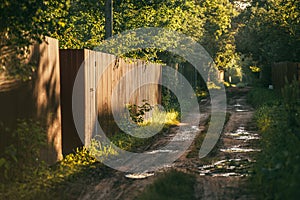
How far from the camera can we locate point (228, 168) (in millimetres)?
10383

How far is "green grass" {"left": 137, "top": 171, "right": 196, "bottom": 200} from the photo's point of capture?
7477 mm

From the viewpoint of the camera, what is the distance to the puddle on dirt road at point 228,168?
977cm

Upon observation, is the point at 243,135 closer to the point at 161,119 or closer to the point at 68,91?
the point at 161,119

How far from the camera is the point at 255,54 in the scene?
3925cm

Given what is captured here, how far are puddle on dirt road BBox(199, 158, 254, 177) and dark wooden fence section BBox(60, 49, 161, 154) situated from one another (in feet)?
9.23

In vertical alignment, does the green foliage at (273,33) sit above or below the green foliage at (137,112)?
above

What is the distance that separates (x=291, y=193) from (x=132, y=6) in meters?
17.2

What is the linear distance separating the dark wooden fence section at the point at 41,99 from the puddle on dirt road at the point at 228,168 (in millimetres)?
2833

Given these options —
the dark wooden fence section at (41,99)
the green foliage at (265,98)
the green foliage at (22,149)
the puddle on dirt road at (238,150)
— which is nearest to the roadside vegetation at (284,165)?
the puddle on dirt road at (238,150)

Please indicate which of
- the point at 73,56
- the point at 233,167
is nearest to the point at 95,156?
the point at 73,56

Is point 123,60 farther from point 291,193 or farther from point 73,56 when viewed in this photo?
point 291,193

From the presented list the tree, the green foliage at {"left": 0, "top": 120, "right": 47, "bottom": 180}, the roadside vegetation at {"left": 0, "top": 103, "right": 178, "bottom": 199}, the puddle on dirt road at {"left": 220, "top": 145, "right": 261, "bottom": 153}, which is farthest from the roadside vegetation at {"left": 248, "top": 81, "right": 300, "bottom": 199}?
the tree

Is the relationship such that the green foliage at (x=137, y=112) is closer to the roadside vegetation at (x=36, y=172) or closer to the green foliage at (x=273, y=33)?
the roadside vegetation at (x=36, y=172)

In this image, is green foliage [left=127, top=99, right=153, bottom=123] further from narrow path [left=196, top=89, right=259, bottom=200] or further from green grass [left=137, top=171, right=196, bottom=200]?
green grass [left=137, top=171, right=196, bottom=200]
